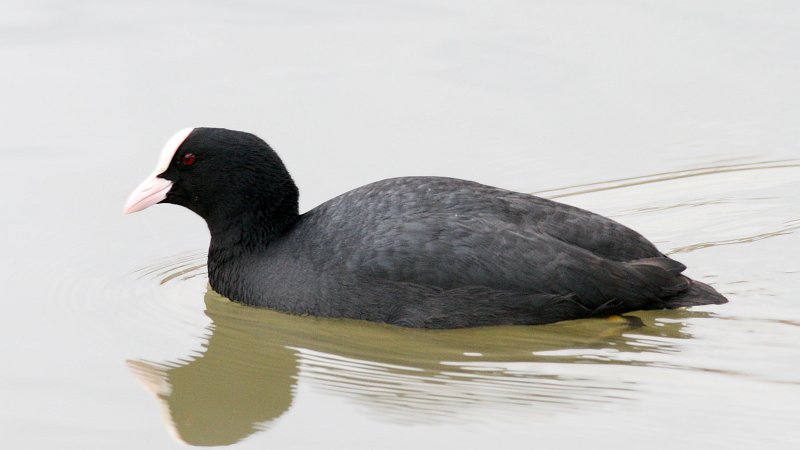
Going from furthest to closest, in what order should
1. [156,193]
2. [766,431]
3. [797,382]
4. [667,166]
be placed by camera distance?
[667,166] < [156,193] < [797,382] < [766,431]

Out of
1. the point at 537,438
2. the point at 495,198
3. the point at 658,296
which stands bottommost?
the point at 537,438

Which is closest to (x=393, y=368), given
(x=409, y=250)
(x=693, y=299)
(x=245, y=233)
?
(x=409, y=250)

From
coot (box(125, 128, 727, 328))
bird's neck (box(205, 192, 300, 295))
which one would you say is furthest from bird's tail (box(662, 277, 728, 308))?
bird's neck (box(205, 192, 300, 295))

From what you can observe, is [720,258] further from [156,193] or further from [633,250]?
[156,193]

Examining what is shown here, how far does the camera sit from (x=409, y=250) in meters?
7.26

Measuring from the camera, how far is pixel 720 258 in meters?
8.16

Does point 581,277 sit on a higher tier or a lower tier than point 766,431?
higher

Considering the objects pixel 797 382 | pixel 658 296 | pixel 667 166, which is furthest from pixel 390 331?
pixel 667 166

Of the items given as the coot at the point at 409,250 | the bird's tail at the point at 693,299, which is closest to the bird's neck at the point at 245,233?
the coot at the point at 409,250

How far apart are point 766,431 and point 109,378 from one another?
2875mm

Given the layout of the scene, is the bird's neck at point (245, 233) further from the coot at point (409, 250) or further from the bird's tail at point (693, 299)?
the bird's tail at point (693, 299)

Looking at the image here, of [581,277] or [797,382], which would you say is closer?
[797,382]

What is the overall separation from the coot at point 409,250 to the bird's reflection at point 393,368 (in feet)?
0.29

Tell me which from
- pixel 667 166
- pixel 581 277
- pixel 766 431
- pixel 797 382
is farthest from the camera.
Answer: pixel 667 166
